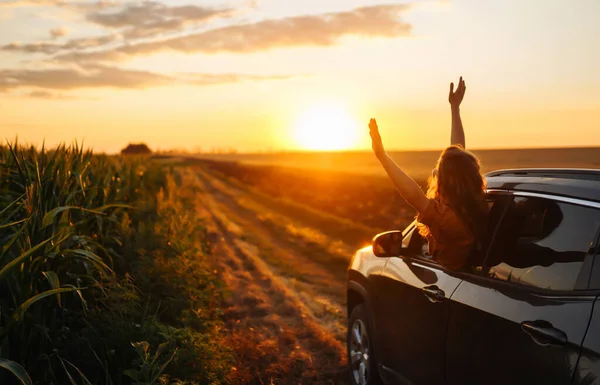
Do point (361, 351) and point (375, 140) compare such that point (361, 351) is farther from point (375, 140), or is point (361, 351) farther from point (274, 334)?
point (274, 334)

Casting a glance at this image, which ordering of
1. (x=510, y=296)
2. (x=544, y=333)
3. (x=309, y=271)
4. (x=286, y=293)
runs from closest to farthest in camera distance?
(x=544, y=333)
(x=510, y=296)
(x=286, y=293)
(x=309, y=271)

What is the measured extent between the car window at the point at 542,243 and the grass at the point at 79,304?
2.11 metres

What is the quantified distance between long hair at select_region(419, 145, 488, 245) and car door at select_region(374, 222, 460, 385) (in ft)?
1.20

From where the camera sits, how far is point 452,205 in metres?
3.85

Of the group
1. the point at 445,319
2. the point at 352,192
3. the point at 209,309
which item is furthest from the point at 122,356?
the point at 352,192

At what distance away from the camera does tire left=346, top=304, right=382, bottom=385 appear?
5168 millimetres

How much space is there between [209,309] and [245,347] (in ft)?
4.39

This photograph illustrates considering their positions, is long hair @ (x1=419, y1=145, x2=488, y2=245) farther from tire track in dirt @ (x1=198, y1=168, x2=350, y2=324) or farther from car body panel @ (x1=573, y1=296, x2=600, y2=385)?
tire track in dirt @ (x1=198, y1=168, x2=350, y2=324)

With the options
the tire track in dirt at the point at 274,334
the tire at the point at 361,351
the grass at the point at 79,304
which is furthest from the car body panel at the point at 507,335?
the tire track in dirt at the point at 274,334

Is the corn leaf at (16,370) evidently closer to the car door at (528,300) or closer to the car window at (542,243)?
the car door at (528,300)

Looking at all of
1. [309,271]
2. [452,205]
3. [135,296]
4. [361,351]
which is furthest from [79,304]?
[309,271]

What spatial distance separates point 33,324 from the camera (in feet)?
15.8

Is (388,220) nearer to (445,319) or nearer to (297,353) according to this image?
(297,353)

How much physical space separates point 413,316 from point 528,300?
1.32m
